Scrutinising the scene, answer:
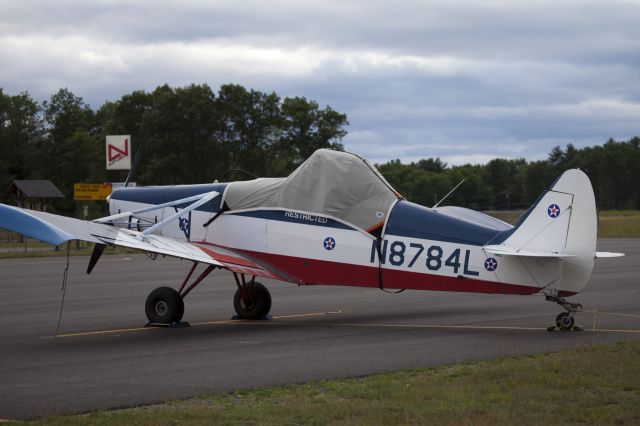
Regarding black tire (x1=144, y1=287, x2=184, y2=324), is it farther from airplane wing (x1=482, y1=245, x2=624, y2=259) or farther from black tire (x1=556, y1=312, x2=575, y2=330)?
black tire (x1=556, y1=312, x2=575, y2=330)

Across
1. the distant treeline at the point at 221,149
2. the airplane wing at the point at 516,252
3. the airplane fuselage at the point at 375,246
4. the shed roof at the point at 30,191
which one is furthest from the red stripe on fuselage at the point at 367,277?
the shed roof at the point at 30,191

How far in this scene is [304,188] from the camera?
1375cm

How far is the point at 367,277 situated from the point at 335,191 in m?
1.48

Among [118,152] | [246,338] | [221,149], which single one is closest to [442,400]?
[246,338]

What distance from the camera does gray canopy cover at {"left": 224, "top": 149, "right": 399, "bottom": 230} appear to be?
1327cm

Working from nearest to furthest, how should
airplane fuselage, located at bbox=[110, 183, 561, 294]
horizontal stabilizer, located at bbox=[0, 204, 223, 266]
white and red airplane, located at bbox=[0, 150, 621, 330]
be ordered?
horizontal stabilizer, located at bbox=[0, 204, 223, 266]
white and red airplane, located at bbox=[0, 150, 621, 330]
airplane fuselage, located at bbox=[110, 183, 561, 294]

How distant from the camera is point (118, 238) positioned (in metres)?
12.9

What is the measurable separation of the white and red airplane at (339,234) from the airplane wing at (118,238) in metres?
0.02

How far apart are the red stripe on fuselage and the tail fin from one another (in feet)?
1.77

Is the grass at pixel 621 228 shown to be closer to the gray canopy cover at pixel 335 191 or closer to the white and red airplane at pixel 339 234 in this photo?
the white and red airplane at pixel 339 234

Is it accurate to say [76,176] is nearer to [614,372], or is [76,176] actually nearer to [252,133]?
[252,133]

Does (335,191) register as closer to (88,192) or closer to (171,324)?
(171,324)

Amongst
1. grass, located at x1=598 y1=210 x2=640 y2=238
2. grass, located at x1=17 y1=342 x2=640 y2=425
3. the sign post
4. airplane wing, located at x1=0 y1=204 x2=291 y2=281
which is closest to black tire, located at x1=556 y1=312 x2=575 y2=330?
grass, located at x1=17 y1=342 x2=640 y2=425

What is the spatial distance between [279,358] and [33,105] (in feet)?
299
